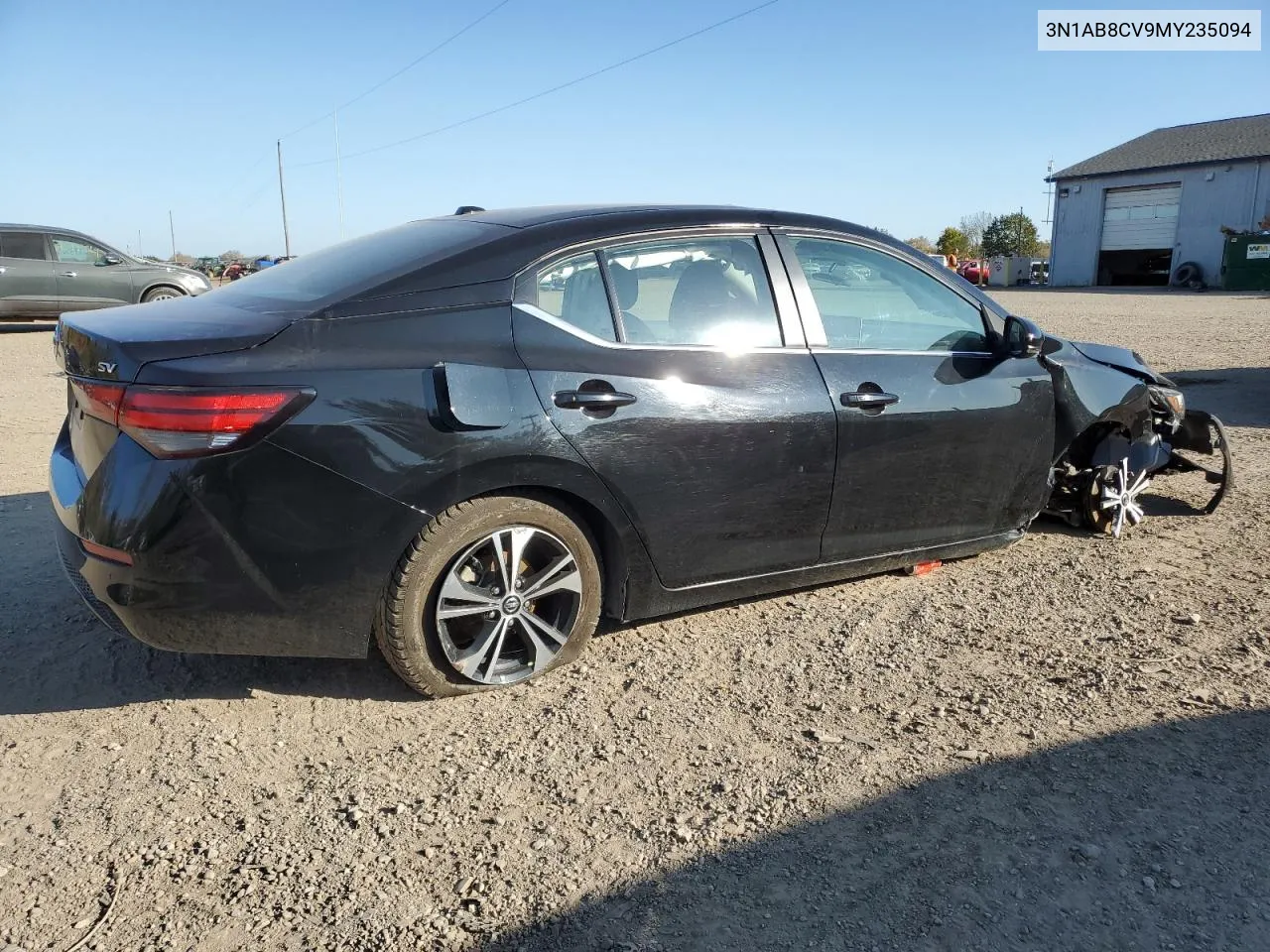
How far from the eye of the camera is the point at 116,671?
3.43 metres

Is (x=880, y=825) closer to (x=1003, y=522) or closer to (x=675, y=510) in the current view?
(x=675, y=510)

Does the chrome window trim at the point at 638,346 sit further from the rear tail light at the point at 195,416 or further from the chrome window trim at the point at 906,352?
the rear tail light at the point at 195,416

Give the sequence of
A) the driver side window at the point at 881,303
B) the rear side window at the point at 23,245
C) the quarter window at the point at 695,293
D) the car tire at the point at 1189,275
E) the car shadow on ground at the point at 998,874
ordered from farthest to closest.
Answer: the car tire at the point at 1189,275
the rear side window at the point at 23,245
the driver side window at the point at 881,303
the quarter window at the point at 695,293
the car shadow on ground at the point at 998,874

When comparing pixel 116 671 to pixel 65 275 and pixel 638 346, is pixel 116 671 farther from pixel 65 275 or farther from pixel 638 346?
pixel 65 275

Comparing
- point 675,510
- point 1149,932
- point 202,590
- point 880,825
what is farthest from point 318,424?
point 1149,932

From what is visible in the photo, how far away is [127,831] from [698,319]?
240cm

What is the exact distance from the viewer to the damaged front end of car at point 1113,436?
4496mm

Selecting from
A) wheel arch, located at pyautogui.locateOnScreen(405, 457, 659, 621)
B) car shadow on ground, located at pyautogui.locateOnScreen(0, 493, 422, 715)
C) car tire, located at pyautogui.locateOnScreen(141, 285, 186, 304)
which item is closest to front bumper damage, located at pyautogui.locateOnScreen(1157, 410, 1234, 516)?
wheel arch, located at pyautogui.locateOnScreen(405, 457, 659, 621)

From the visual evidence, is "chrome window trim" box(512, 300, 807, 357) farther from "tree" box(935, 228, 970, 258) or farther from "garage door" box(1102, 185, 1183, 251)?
"tree" box(935, 228, 970, 258)

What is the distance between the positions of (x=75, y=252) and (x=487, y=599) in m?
16.4

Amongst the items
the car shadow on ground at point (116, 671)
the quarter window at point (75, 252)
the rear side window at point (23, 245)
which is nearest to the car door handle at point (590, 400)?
the car shadow on ground at point (116, 671)

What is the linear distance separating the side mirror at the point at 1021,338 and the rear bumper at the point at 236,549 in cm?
269

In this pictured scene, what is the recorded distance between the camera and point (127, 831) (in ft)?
8.34

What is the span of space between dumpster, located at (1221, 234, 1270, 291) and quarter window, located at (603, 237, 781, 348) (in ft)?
124
